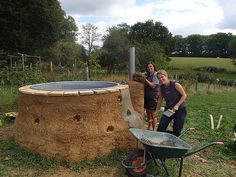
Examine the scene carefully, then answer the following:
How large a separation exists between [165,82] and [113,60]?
98.9 feet

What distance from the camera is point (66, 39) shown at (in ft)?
137

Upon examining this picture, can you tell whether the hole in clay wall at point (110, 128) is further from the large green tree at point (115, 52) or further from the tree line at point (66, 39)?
the large green tree at point (115, 52)

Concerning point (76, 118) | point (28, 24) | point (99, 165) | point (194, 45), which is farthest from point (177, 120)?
point (194, 45)

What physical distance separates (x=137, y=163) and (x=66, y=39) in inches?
1512

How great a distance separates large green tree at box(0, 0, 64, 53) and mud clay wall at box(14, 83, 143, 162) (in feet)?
61.3

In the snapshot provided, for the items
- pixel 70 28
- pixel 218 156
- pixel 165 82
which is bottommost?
pixel 218 156

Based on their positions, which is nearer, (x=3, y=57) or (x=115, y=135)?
(x=115, y=135)

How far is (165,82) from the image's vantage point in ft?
17.7

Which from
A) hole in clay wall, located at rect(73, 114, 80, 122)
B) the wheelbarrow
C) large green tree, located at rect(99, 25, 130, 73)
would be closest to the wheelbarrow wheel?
the wheelbarrow

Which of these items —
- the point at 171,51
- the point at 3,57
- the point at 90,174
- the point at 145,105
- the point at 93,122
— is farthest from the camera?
the point at 171,51

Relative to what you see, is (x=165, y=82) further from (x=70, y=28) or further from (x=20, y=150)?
(x=70, y=28)

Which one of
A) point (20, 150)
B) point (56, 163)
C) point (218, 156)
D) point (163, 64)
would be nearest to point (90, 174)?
point (56, 163)

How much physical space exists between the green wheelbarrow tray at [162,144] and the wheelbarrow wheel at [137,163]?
25cm

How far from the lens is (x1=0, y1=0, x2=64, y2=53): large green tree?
22891 mm
